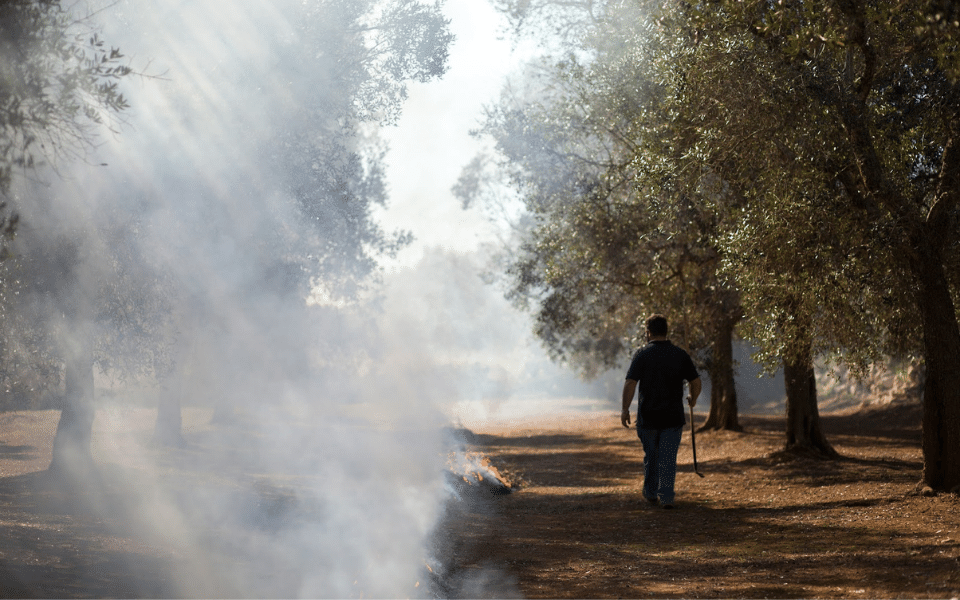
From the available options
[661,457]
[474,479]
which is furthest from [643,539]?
[474,479]

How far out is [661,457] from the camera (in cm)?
915

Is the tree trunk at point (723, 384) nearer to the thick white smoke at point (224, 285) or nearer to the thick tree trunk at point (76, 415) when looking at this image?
the thick white smoke at point (224, 285)

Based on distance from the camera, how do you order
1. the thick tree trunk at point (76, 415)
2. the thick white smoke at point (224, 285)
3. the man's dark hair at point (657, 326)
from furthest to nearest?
the thick tree trunk at point (76, 415) < the man's dark hair at point (657, 326) < the thick white smoke at point (224, 285)

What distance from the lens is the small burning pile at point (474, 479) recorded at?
12.3 meters

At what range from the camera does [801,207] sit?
28.3 ft

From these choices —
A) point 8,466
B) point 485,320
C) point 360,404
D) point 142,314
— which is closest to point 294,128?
point 142,314

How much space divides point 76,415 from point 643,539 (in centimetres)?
1098

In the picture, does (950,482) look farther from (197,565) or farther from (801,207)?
(197,565)

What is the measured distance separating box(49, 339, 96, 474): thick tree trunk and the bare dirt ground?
47 cm

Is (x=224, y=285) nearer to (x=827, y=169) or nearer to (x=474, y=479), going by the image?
(x=474, y=479)

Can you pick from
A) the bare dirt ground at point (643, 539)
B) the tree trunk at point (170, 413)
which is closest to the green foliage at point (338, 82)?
the tree trunk at point (170, 413)

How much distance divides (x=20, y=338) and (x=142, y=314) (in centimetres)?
205

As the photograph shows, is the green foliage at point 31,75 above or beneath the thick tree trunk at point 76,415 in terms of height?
above

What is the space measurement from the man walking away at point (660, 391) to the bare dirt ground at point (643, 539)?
87 centimetres
